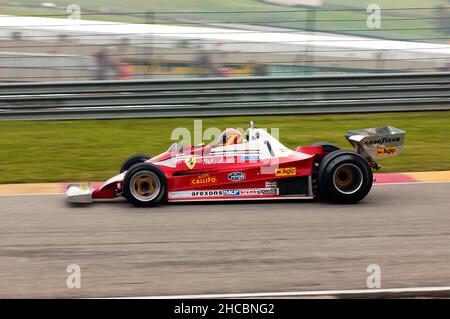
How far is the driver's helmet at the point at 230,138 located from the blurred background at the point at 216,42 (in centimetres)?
504

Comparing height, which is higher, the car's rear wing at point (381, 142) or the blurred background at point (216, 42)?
the blurred background at point (216, 42)

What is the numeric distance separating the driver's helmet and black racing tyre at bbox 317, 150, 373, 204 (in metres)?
1.01

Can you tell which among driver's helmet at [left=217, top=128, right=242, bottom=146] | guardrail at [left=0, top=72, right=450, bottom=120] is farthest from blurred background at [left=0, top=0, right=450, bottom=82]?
driver's helmet at [left=217, top=128, right=242, bottom=146]

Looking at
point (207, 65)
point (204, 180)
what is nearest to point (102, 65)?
point (207, 65)

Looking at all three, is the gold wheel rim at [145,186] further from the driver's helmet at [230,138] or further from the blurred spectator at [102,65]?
the blurred spectator at [102,65]

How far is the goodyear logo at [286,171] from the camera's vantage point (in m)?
9.22

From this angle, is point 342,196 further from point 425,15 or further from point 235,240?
point 425,15

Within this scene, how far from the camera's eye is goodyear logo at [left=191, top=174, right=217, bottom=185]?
30.4 feet

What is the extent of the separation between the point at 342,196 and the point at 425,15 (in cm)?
697

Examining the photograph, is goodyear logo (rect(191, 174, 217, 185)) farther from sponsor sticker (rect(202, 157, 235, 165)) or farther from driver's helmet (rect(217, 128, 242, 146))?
driver's helmet (rect(217, 128, 242, 146))

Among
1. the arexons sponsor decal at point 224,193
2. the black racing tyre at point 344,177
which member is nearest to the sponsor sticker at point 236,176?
the arexons sponsor decal at point 224,193
